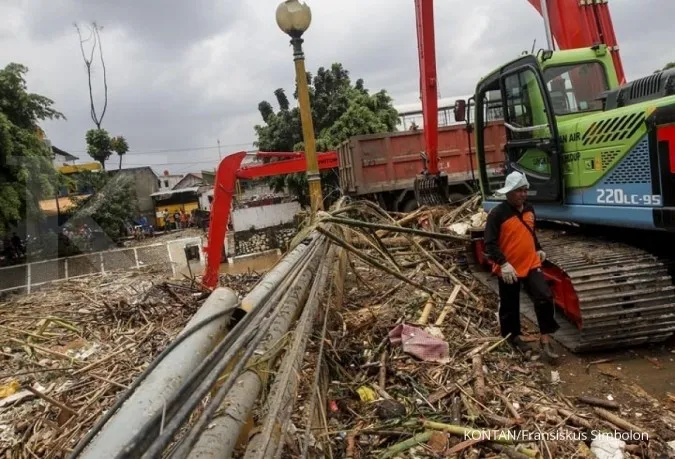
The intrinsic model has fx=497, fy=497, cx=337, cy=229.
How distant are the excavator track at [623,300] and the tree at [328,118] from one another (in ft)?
49.9

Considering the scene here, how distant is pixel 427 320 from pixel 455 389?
5.22 feet

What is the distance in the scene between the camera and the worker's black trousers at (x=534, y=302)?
14.8 feet

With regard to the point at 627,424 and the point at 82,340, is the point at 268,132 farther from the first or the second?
the point at 627,424

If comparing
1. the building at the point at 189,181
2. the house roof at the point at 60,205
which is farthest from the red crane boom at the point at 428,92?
the building at the point at 189,181

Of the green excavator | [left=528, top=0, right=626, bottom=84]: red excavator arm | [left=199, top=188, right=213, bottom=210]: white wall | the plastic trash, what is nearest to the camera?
the plastic trash

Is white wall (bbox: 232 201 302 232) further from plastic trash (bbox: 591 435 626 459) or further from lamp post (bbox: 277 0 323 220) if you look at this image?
plastic trash (bbox: 591 435 626 459)

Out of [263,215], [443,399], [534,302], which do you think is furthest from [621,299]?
[263,215]

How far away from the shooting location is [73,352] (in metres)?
6.59

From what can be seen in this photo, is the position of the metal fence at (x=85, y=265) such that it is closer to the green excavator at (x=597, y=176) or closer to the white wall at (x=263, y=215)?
the white wall at (x=263, y=215)

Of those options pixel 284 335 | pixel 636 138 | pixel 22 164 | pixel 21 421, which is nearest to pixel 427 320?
pixel 636 138

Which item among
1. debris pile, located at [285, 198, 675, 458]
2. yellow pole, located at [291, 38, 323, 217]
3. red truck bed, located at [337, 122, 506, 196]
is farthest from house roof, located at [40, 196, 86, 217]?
debris pile, located at [285, 198, 675, 458]

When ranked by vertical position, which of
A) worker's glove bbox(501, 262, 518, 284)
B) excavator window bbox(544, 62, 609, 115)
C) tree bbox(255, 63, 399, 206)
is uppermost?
tree bbox(255, 63, 399, 206)

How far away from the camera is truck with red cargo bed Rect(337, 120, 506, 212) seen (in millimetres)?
14383

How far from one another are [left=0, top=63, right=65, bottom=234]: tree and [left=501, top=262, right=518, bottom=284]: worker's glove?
14.1 metres
